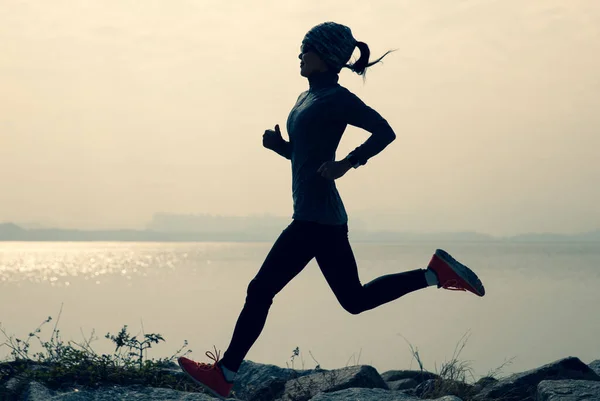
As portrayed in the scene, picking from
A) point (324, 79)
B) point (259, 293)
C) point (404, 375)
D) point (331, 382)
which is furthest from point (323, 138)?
point (404, 375)

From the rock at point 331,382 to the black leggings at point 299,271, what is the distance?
1.35 metres

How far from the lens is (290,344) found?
2189cm

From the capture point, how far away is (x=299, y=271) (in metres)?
6.30

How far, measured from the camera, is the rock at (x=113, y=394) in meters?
6.73

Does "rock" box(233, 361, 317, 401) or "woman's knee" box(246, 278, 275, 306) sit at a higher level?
"woman's knee" box(246, 278, 275, 306)

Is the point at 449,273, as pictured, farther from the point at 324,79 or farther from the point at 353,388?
the point at 324,79

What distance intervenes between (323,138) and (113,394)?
9.28 feet

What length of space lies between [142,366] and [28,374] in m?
1.01

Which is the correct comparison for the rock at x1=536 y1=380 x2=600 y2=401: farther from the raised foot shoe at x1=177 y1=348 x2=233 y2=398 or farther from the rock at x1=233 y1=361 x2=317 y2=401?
the raised foot shoe at x1=177 y1=348 x2=233 y2=398

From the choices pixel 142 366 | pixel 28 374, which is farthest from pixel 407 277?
pixel 28 374

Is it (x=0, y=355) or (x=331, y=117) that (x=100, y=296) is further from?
(x=331, y=117)

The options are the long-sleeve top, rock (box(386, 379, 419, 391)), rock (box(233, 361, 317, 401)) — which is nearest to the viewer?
the long-sleeve top

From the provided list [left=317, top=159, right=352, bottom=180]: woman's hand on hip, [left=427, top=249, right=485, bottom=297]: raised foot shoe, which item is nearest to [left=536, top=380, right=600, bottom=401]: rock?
[left=427, top=249, right=485, bottom=297]: raised foot shoe

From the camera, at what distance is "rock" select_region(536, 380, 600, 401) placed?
21.9ft
